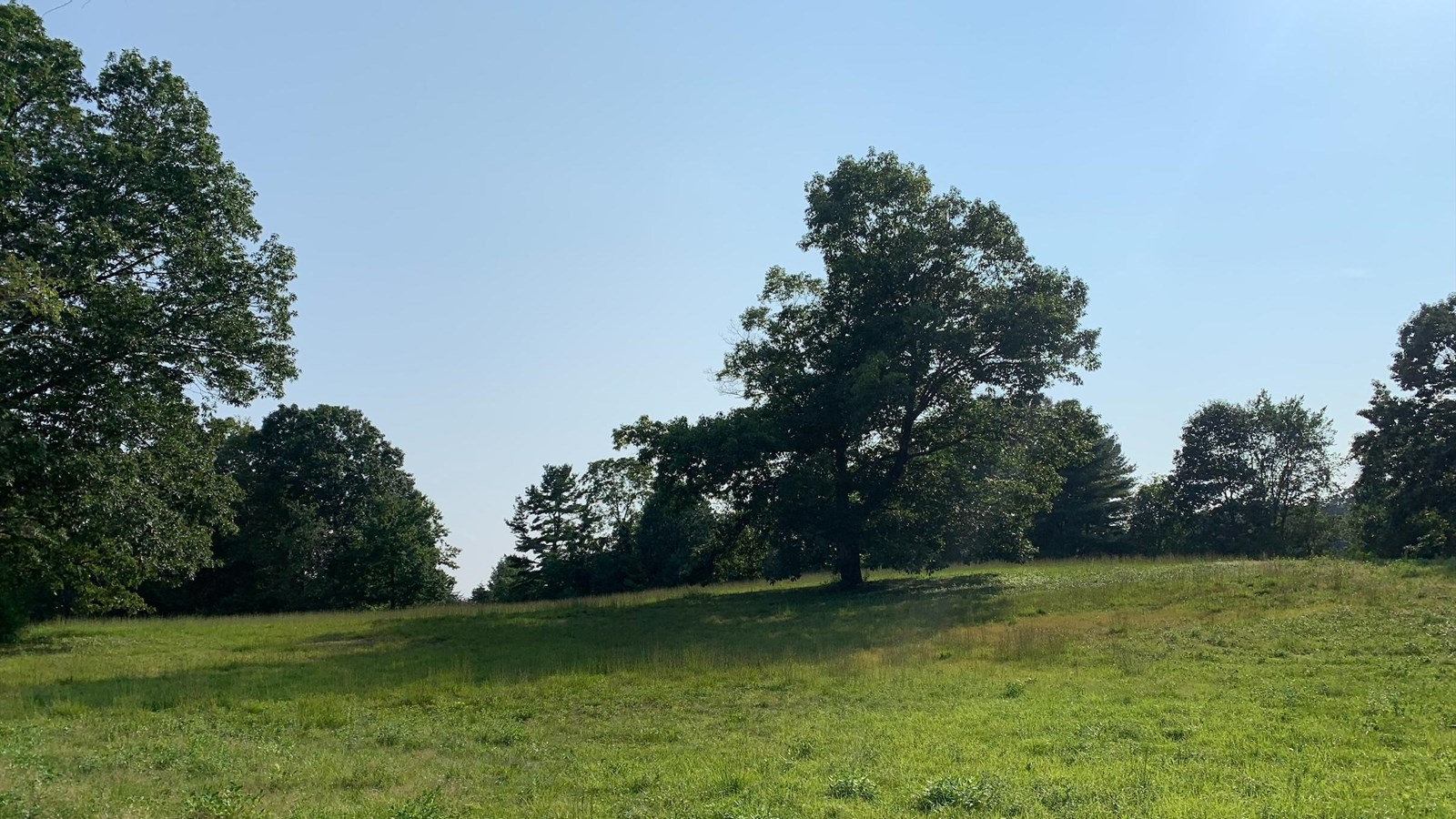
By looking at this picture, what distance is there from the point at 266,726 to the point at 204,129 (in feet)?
59.5

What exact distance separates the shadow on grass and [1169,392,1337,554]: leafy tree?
4884 centimetres

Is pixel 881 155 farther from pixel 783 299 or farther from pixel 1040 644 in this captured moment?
pixel 1040 644

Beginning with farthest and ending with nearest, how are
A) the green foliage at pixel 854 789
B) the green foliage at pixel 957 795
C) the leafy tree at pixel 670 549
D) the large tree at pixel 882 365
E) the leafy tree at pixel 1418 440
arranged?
the leafy tree at pixel 670 549, the leafy tree at pixel 1418 440, the large tree at pixel 882 365, the green foliage at pixel 854 789, the green foliage at pixel 957 795

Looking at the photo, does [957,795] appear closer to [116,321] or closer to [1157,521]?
[116,321]

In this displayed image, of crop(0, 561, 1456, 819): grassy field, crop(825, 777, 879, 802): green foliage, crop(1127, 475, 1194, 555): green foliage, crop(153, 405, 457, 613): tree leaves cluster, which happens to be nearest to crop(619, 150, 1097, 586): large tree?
crop(0, 561, 1456, 819): grassy field

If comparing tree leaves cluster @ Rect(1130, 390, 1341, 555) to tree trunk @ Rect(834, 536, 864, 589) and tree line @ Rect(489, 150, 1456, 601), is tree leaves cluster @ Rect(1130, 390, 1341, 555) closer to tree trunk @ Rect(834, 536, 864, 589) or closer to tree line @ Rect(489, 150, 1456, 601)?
tree line @ Rect(489, 150, 1456, 601)

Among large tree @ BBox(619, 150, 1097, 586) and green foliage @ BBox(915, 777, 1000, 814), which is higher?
large tree @ BBox(619, 150, 1097, 586)

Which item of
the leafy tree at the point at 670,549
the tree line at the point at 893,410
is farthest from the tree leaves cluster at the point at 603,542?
the tree line at the point at 893,410

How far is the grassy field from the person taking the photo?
920 centimetres

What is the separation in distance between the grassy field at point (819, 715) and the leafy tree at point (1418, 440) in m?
23.9

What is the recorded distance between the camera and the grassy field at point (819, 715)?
9.20 meters

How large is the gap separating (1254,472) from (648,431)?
Answer: 65.7 meters

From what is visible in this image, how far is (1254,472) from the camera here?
7750cm

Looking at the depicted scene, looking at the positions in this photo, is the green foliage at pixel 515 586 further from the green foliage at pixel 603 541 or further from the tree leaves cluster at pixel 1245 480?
the tree leaves cluster at pixel 1245 480
